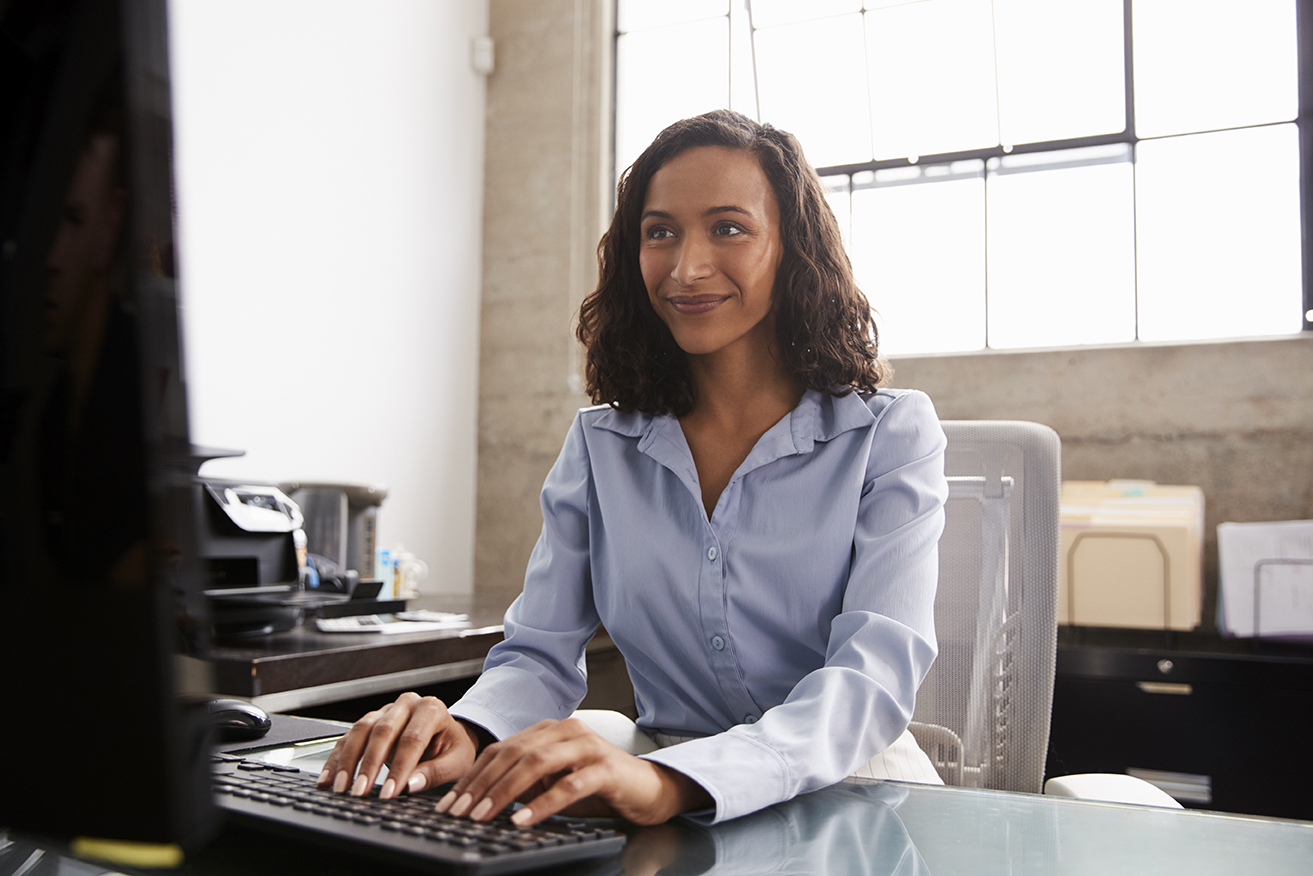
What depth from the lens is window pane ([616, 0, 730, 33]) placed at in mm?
3883

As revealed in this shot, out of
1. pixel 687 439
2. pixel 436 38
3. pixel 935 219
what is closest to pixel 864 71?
pixel 935 219

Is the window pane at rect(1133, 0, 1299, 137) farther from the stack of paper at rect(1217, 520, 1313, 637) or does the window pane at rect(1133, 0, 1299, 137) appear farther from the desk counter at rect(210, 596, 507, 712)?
the desk counter at rect(210, 596, 507, 712)

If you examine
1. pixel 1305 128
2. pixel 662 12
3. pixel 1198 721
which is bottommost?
pixel 1198 721

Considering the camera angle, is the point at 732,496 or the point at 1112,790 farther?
the point at 732,496

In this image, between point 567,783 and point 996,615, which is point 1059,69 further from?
point 567,783

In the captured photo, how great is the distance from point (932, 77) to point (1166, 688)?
223cm

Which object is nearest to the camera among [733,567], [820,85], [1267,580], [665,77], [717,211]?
[733,567]

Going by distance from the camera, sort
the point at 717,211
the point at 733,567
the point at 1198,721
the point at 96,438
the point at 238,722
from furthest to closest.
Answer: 1. the point at 1198,721
2. the point at 717,211
3. the point at 733,567
4. the point at 238,722
5. the point at 96,438

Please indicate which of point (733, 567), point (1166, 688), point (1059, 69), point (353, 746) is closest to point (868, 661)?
point (733, 567)

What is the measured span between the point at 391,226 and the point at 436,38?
0.84m

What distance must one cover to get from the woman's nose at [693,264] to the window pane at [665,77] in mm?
2823

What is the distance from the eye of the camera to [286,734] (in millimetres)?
875

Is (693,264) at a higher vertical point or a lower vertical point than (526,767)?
higher

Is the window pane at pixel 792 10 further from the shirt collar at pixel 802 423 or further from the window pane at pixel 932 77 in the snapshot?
the shirt collar at pixel 802 423
